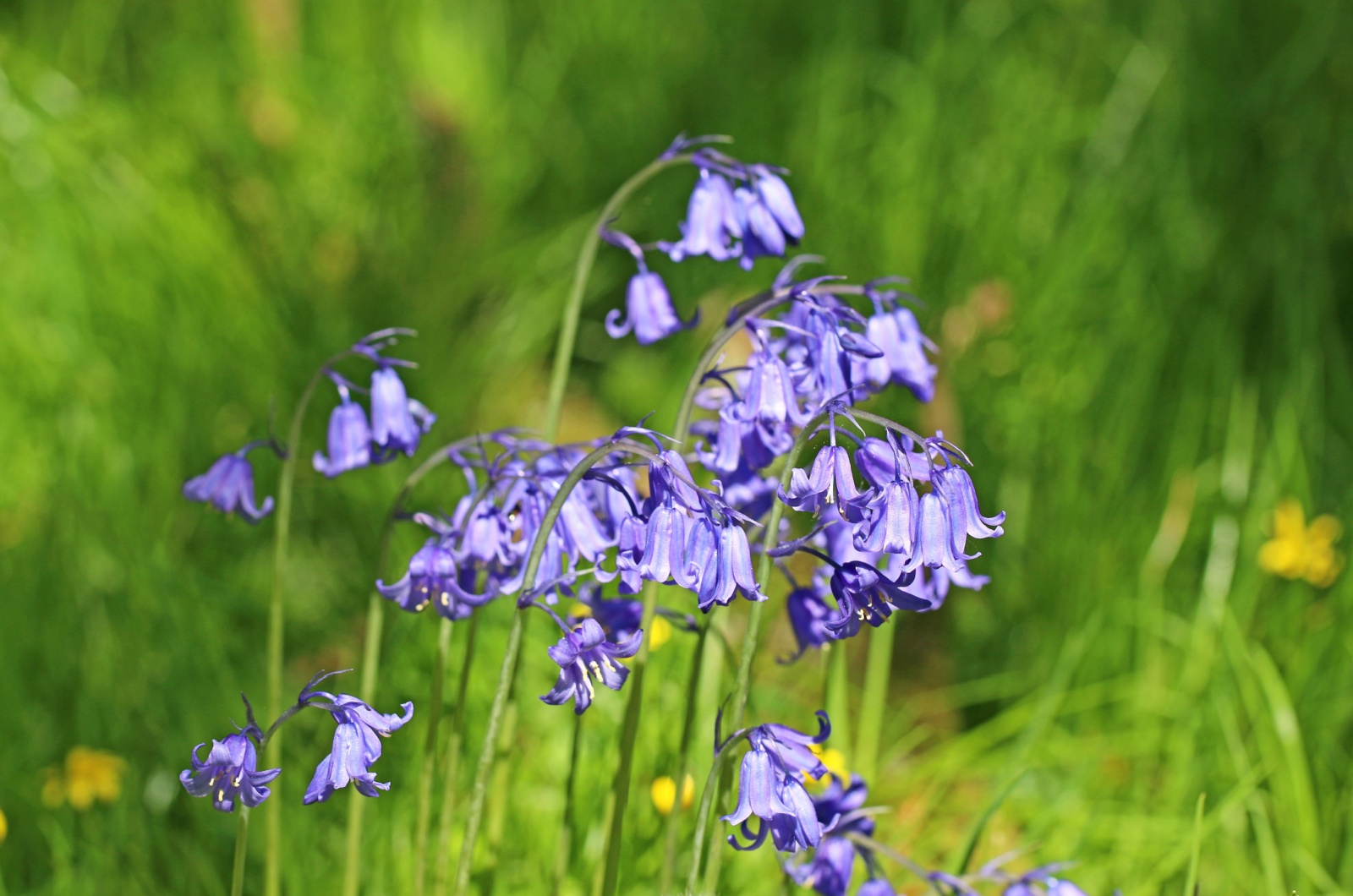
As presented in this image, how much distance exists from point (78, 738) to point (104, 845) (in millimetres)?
404

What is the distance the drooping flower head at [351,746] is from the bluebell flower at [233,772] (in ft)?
0.18

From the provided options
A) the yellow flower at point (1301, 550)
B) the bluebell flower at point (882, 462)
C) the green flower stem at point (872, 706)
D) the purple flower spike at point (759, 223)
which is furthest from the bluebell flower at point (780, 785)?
the yellow flower at point (1301, 550)

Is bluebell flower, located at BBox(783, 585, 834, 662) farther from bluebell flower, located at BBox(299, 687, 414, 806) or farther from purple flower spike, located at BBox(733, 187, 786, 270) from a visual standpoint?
bluebell flower, located at BBox(299, 687, 414, 806)

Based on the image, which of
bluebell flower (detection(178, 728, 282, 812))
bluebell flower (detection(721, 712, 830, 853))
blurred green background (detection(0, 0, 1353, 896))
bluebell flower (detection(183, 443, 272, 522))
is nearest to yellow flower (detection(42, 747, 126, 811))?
blurred green background (detection(0, 0, 1353, 896))

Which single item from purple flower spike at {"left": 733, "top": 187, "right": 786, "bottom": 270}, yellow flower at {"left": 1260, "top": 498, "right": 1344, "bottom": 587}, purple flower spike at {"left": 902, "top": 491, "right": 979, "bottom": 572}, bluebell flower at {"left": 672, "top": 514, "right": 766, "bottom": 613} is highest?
yellow flower at {"left": 1260, "top": 498, "right": 1344, "bottom": 587}

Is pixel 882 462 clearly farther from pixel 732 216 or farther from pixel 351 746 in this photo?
pixel 351 746

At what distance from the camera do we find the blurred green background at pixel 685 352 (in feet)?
8.42

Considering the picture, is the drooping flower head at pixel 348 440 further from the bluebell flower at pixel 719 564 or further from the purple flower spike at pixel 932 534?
the purple flower spike at pixel 932 534

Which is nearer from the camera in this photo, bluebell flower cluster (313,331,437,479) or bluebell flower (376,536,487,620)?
bluebell flower (376,536,487,620)

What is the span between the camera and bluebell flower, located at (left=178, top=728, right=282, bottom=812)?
1269 mm

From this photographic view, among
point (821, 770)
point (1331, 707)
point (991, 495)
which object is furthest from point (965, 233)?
point (821, 770)

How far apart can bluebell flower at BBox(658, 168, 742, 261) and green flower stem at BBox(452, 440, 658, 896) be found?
14.4 inches

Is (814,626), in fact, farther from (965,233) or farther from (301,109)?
(301,109)

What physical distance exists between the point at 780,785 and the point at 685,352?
2.42m
